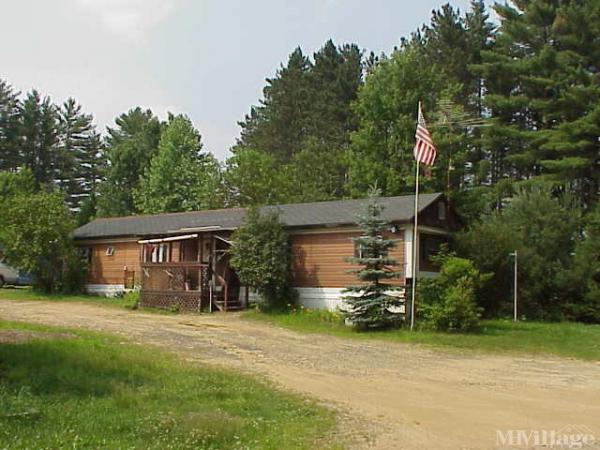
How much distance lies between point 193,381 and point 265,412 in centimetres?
194

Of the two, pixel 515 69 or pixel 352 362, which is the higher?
pixel 515 69

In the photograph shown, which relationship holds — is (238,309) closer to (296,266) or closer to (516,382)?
(296,266)

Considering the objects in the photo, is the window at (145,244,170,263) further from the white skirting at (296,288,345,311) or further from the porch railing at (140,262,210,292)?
the white skirting at (296,288,345,311)

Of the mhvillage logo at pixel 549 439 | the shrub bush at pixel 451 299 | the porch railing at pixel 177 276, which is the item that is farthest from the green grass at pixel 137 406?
the porch railing at pixel 177 276

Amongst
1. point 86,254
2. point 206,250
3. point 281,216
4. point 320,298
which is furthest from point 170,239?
point 86,254

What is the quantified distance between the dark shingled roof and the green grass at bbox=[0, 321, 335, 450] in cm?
1177

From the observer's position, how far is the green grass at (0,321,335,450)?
6359 mm

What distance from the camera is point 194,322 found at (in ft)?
65.1

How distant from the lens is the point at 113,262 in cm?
2969

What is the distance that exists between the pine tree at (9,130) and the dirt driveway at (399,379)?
4112 cm

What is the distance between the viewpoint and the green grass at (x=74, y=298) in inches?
1005

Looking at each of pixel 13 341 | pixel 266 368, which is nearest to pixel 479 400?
pixel 266 368

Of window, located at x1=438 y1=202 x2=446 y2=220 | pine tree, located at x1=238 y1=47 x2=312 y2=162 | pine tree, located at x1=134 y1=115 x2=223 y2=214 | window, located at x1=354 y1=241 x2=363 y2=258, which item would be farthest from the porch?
pine tree, located at x1=238 y1=47 x2=312 y2=162

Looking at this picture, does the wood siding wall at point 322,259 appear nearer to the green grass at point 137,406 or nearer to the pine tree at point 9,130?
the green grass at point 137,406
